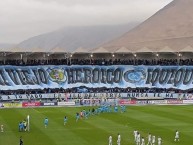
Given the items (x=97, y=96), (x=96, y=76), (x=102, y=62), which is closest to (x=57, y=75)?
(x=96, y=76)

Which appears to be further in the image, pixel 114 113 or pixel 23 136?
pixel 114 113

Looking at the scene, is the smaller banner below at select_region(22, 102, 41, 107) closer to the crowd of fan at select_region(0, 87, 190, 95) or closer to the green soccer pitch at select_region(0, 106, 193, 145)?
the green soccer pitch at select_region(0, 106, 193, 145)

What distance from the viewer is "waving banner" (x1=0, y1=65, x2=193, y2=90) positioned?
248ft

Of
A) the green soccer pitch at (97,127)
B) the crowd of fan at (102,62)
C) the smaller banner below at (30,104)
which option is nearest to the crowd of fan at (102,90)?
the crowd of fan at (102,62)

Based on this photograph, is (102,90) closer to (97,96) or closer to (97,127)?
(97,96)

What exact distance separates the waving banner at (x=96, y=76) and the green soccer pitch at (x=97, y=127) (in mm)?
20049

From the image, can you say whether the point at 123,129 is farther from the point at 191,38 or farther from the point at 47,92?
the point at 191,38

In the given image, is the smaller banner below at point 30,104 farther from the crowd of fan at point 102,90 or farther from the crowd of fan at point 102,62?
the crowd of fan at point 102,62

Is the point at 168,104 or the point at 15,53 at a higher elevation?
the point at 15,53

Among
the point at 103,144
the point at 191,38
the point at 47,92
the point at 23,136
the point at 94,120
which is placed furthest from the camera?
the point at 191,38

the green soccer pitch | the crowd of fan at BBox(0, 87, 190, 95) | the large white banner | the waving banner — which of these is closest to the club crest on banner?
the waving banner

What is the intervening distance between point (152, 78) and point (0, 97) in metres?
28.7

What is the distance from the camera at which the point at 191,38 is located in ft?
627

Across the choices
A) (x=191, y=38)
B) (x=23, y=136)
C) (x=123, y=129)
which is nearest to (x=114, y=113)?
(x=123, y=129)
